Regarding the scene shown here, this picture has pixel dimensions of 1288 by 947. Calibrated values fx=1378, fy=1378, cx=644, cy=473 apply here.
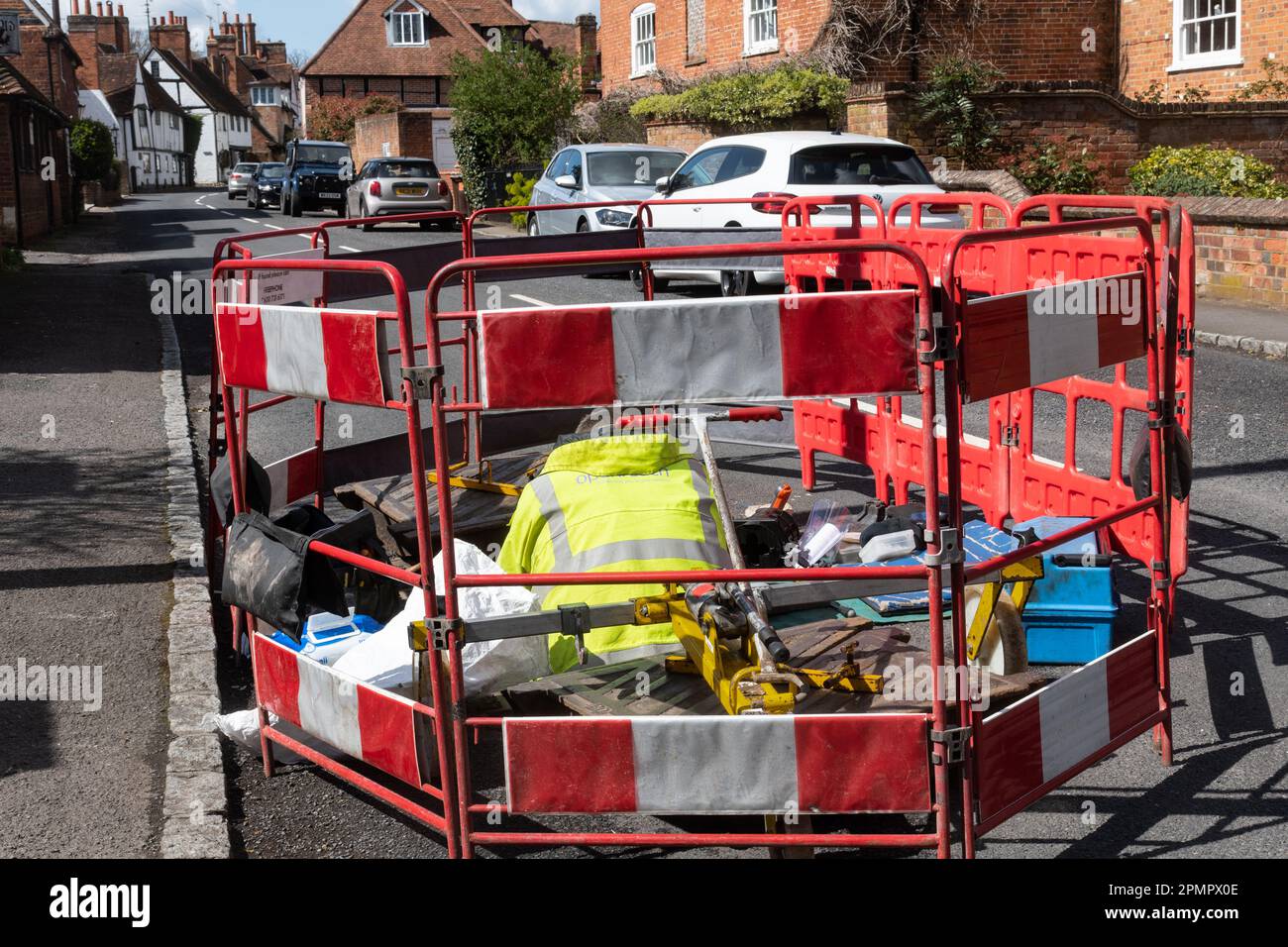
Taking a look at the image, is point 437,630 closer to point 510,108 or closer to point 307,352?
point 307,352

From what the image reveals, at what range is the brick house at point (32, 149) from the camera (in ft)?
93.9

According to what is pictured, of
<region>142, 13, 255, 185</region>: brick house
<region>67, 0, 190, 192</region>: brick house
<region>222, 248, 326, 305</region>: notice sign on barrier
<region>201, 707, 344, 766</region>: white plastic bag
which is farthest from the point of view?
<region>142, 13, 255, 185</region>: brick house

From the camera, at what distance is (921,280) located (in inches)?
136

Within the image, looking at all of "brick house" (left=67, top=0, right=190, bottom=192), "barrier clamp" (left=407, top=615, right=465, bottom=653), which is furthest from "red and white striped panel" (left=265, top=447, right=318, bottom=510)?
"brick house" (left=67, top=0, right=190, bottom=192)

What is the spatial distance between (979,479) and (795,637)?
234cm

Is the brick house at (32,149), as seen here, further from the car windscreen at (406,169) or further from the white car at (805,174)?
the white car at (805,174)

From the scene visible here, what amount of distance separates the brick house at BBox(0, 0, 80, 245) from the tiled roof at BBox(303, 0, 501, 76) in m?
18.0

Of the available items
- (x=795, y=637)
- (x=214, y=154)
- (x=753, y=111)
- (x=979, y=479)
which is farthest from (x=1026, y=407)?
(x=214, y=154)

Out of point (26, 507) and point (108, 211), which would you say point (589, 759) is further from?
point (108, 211)

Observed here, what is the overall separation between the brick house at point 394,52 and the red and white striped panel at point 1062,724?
68159 millimetres

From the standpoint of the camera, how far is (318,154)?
40.5 metres

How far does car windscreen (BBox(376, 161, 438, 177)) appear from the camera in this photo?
33500 mm

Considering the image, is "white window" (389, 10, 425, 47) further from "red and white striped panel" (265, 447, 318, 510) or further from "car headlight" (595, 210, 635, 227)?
"red and white striped panel" (265, 447, 318, 510)

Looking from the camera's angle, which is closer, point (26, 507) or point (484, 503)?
point (484, 503)
